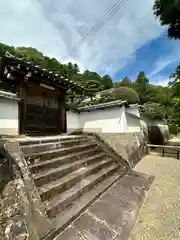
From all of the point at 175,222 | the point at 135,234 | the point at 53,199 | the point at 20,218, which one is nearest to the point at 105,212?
the point at 135,234

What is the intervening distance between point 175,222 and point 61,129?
7.34 metres

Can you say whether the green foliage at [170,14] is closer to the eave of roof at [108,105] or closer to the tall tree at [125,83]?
the eave of roof at [108,105]

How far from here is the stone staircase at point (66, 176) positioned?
2.80 metres

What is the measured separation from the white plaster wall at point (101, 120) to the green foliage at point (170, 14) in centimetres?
707

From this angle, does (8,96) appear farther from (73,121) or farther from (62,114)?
(73,121)

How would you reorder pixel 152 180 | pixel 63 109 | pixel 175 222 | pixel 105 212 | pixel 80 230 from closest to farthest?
pixel 80 230 < pixel 175 222 < pixel 105 212 < pixel 152 180 < pixel 63 109

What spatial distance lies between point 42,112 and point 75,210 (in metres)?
6.21

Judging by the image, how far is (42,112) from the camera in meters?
8.27

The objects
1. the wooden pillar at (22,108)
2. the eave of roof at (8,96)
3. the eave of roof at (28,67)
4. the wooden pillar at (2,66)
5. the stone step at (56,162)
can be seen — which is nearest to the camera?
the stone step at (56,162)

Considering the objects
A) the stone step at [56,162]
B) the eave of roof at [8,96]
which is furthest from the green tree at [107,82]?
the stone step at [56,162]

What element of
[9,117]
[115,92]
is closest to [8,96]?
[9,117]

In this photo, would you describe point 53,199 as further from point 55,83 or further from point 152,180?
point 55,83

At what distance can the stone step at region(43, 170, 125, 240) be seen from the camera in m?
2.39

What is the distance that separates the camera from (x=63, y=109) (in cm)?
954
